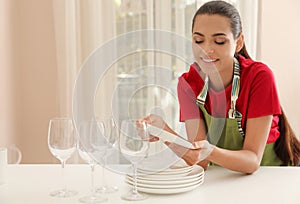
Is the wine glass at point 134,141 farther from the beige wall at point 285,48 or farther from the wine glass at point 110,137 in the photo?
the beige wall at point 285,48

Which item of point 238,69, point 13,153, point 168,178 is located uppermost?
point 238,69

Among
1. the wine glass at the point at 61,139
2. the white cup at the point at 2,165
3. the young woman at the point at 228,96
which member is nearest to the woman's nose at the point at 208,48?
the young woman at the point at 228,96

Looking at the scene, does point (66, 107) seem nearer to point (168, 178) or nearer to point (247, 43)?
point (247, 43)

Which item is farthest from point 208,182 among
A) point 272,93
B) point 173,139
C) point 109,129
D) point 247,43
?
point 247,43

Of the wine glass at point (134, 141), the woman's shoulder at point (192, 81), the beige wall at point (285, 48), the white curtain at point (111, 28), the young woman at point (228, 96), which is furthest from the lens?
the beige wall at point (285, 48)

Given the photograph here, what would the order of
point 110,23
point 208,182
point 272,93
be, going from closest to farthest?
1. point 208,182
2. point 272,93
3. point 110,23

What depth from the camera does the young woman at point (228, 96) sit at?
1.57 metres

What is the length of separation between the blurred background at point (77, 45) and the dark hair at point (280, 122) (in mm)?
963

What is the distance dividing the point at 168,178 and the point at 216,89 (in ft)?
2.00

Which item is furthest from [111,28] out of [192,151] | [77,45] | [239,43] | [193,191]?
[193,191]

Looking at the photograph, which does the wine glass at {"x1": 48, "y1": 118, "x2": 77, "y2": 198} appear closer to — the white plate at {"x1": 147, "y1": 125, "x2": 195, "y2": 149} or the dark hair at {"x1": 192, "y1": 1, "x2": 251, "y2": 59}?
the white plate at {"x1": 147, "y1": 125, "x2": 195, "y2": 149}

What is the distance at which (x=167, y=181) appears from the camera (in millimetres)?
1208

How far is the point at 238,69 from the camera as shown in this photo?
1711 mm

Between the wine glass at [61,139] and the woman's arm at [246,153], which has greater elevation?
the wine glass at [61,139]
